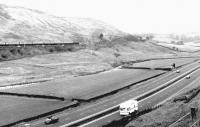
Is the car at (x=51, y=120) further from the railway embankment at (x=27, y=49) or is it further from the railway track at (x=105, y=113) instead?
the railway embankment at (x=27, y=49)

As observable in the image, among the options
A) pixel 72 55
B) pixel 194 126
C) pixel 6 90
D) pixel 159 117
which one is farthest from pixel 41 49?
pixel 194 126

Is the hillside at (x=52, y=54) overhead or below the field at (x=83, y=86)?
overhead

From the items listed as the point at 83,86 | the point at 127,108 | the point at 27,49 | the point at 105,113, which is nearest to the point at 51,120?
the point at 105,113

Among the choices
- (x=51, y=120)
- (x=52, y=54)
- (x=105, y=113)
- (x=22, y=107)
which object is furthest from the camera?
(x=52, y=54)

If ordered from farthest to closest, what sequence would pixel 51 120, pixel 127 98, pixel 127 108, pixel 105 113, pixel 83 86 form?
pixel 83 86, pixel 127 98, pixel 105 113, pixel 127 108, pixel 51 120

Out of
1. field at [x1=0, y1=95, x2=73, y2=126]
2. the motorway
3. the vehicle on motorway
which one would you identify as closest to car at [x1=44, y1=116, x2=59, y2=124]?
the motorway

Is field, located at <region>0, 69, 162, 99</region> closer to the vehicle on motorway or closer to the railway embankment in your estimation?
the vehicle on motorway

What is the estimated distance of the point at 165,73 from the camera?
111 metres

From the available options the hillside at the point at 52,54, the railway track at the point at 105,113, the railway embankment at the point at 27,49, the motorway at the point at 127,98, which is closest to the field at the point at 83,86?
the motorway at the point at 127,98

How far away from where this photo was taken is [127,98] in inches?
2778

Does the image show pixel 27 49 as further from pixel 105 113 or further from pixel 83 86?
pixel 105 113

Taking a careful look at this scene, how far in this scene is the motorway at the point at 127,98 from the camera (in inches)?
2110

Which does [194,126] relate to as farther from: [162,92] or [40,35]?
[40,35]

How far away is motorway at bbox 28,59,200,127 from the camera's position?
53603mm
